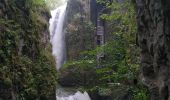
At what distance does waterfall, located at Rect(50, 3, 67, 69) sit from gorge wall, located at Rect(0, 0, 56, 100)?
8522mm

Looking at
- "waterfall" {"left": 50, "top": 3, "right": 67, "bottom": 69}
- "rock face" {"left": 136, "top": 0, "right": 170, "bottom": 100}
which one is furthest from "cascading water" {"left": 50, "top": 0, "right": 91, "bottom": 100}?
"rock face" {"left": 136, "top": 0, "right": 170, "bottom": 100}

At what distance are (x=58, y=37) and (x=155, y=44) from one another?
19.3 meters

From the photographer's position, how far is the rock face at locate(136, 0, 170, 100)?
625cm

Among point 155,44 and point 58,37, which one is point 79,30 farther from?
point 155,44

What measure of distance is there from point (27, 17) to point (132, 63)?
5.64 meters

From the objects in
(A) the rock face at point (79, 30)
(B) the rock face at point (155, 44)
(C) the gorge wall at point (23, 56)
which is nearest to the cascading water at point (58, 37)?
(A) the rock face at point (79, 30)

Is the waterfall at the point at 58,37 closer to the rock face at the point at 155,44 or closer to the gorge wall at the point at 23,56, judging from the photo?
the gorge wall at the point at 23,56

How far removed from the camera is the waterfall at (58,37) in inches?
968

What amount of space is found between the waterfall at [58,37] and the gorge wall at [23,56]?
28.0 ft

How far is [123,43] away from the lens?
9844 mm

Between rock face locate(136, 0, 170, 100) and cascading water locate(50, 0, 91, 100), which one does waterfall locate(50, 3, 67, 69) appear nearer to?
cascading water locate(50, 0, 91, 100)

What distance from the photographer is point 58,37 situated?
25797 mm

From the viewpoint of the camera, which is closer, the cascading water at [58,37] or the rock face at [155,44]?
the rock face at [155,44]

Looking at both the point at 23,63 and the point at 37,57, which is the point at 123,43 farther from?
the point at 37,57
